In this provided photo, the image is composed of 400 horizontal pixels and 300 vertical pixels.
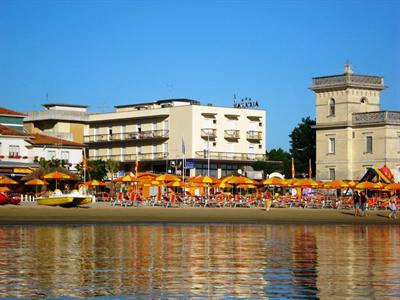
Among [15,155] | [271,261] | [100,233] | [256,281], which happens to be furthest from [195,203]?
[256,281]

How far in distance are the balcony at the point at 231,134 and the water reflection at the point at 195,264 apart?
70.8m

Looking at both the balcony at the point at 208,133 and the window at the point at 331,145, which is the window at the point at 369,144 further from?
the balcony at the point at 208,133

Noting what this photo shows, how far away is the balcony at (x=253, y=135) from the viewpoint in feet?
358

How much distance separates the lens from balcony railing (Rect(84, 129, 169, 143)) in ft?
348

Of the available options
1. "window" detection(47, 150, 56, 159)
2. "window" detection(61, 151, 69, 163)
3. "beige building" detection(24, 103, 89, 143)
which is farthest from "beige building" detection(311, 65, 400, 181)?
"beige building" detection(24, 103, 89, 143)

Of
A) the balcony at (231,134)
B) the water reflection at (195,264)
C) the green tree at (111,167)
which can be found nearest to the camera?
the water reflection at (195,264)

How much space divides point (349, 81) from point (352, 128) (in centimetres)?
467

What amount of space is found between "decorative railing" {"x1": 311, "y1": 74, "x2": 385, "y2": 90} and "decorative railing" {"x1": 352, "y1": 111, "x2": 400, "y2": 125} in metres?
3.28

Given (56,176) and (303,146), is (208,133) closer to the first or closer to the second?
(303,146)

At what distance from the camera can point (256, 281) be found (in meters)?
18.7

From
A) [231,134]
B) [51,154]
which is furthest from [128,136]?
[51,154]

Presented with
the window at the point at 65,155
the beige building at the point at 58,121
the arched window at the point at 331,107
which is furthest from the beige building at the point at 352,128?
the beige building at the point at 58,121

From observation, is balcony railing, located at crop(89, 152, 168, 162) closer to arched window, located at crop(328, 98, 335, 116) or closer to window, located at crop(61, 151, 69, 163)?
window, located at crop(61, 151, 69, 163)

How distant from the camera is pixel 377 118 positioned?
282ft
